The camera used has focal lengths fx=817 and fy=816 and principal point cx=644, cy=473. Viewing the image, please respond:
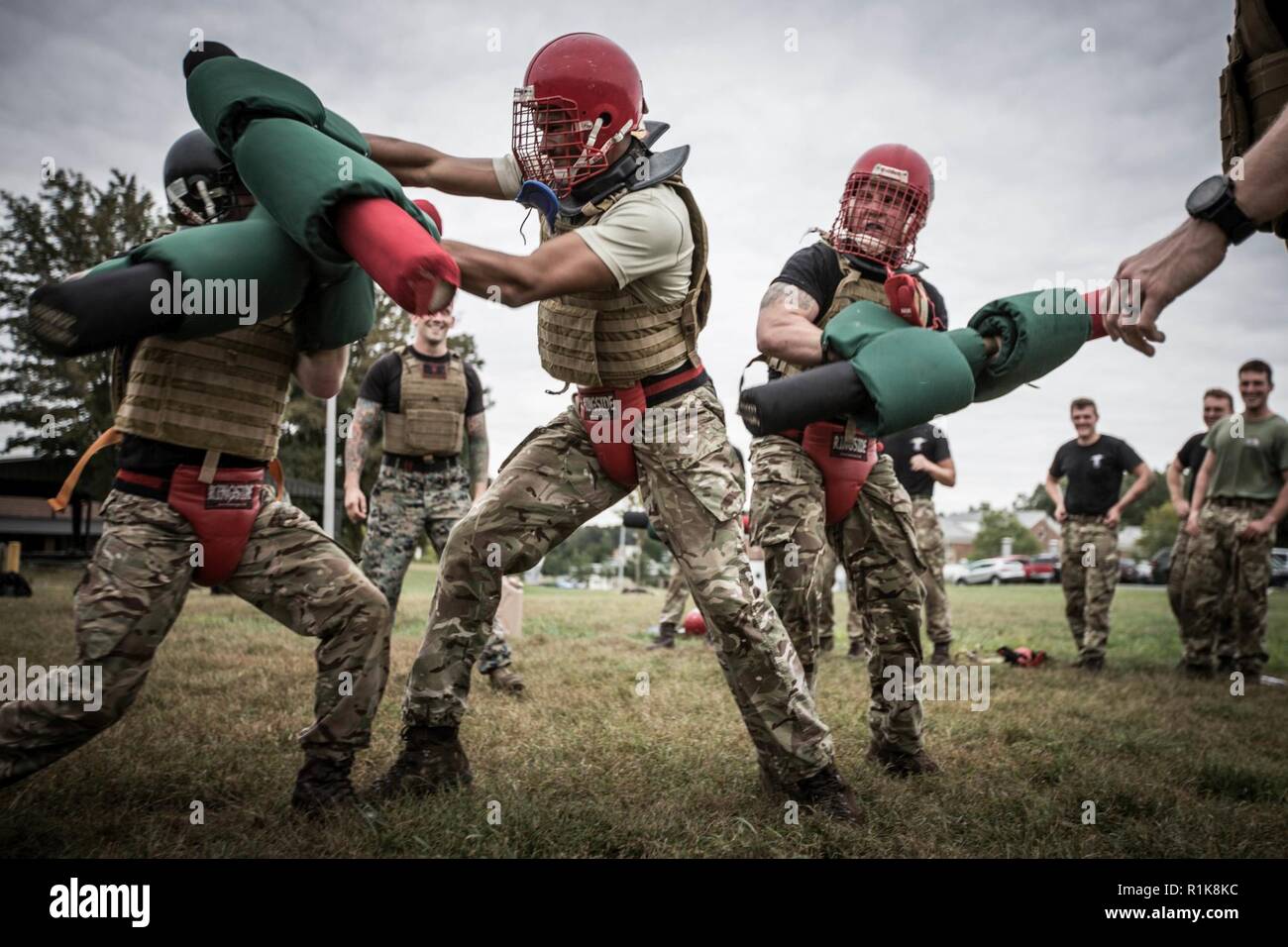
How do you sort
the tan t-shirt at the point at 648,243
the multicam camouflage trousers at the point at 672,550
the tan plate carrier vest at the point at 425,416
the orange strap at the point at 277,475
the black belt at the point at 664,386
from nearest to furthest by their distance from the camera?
1. the tan t-shirt at the point at 648,243
2. the multicam camouflage trousers at the point at 672,550
3. the black belt at the point at 664,386
4. the orange strap at the point at 277,475
5. the tan plate carrier vest at the point at 425,416

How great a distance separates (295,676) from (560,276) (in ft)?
16.4

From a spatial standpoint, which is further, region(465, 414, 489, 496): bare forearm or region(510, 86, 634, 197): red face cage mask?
region(465, 414, 489, 496): bare forearm

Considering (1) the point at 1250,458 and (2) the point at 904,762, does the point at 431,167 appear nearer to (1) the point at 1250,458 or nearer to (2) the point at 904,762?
(2) the point at 904,762

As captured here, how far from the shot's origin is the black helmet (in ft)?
9.33

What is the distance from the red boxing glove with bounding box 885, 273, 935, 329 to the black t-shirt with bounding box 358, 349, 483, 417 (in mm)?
4382

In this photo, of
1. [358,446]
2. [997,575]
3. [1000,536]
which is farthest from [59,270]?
[1000,536]

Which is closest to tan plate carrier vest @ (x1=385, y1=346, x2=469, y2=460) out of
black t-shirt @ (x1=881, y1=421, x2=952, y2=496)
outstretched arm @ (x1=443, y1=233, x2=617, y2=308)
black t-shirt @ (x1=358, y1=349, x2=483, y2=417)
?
black t-shirt @ (x1=358, y1=349, x2=483, y2=417)

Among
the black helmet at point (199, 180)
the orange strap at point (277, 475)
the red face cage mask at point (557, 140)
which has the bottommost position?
the orange strap at point (277, 475)

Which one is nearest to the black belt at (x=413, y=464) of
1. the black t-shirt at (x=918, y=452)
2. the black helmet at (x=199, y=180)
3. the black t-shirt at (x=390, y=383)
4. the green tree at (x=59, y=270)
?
the black t-shirt at (x=390, y=383)

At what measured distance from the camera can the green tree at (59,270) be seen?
75.1 feet

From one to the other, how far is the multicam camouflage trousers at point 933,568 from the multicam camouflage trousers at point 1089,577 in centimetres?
137

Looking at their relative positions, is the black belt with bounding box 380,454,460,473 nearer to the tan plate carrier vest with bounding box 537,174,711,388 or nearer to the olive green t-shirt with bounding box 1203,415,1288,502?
the tan plate carrier vest with bounding box 537,174,711,388

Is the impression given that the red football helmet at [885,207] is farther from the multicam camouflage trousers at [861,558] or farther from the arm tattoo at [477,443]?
the arm tattoo at [477,443]

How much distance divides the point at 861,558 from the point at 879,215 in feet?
5.41
